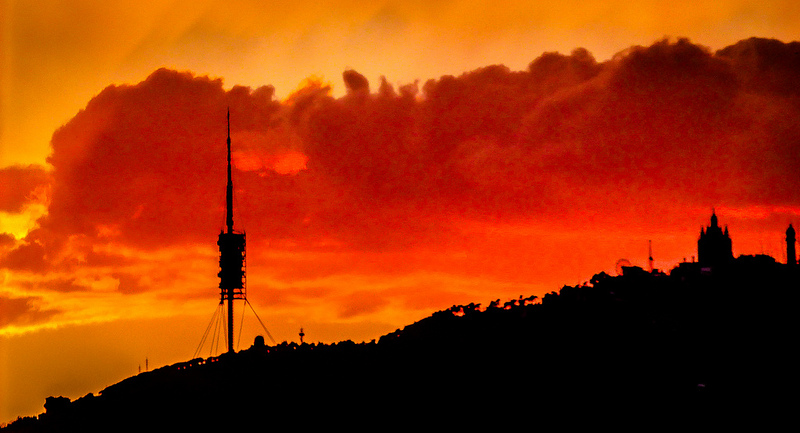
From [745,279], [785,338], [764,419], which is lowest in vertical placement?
[764,419]

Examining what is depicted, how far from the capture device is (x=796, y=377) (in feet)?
414

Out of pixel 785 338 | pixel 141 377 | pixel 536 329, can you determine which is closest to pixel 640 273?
pixel 536 329

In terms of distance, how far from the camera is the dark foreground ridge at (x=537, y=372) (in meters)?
126

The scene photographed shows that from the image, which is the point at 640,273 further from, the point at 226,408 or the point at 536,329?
the point at 226,408

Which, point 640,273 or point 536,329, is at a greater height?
point 640,273

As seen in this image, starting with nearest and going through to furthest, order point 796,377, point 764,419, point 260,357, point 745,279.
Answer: point 764,419 < point 796,377 < point 745,279 < point 260,357

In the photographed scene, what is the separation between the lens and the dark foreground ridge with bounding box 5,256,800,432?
415 ft

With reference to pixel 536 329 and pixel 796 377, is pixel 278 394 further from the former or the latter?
pixel 796 377

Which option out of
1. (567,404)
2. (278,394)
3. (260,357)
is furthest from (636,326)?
(260,357)

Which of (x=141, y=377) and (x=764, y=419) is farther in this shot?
(x=141, y=377)

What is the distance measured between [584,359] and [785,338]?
29615 mm

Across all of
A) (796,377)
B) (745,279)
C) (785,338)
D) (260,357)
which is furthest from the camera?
(260,357)

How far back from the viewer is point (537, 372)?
14788 centimetres

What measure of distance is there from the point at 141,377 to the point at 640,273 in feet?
340
